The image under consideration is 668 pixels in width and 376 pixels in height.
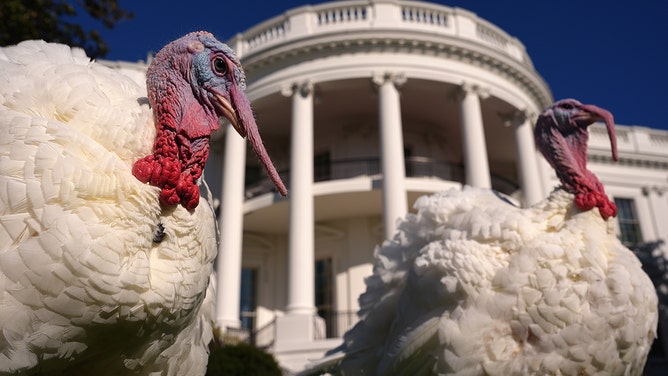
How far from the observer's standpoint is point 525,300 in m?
3.47

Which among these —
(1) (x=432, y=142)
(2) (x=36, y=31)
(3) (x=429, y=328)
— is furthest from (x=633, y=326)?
(1) (x=432, y=142)

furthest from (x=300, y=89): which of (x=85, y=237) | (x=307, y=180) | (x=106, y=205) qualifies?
(x=85, y=237)

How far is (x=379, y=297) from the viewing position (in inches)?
184

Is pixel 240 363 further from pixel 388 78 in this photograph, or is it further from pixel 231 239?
pixel 388 78

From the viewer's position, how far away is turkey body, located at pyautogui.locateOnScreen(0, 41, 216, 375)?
1.83 metres

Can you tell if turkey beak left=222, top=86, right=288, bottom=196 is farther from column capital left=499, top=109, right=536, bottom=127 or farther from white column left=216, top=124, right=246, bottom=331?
column capital left=499, top=109, right=536, bottom=127

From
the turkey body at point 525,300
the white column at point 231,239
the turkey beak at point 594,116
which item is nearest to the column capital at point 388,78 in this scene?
the white column at point 231,239

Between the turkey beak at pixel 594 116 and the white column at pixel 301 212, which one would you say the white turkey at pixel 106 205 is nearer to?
the turkey beak at pixel 594 116

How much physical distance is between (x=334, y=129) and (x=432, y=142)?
131 inches

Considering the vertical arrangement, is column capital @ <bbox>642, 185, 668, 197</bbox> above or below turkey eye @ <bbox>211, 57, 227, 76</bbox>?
above

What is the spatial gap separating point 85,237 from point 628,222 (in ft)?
74.5

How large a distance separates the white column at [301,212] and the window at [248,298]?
421 centimetres

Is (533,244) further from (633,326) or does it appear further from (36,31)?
(36,31)

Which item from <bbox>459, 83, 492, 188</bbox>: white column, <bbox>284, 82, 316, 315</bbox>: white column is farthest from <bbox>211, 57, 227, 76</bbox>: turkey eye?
<bbox>459, 83, 492, 188</bbox>: white column
